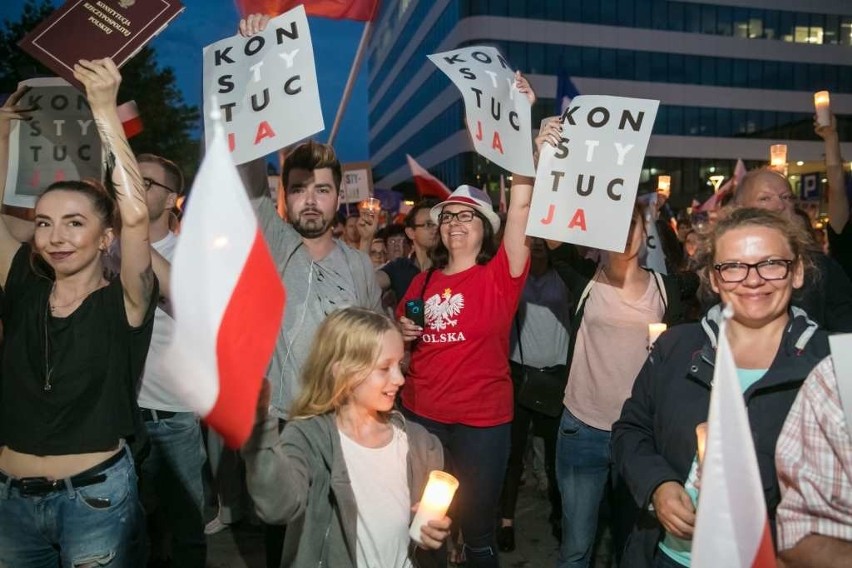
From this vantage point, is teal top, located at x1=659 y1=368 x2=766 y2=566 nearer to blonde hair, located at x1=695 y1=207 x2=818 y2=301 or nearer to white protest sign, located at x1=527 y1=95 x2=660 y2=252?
blonde hair, located at x1=695 y1=207 x2=818 y2=301

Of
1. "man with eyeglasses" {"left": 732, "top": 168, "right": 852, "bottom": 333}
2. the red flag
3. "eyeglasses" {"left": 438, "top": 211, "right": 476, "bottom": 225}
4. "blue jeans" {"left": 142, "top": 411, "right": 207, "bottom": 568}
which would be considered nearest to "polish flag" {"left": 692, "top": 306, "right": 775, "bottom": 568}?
"man with eyeglasses" {"left": 732, "top": 168, "right": 852, "bottom": 333}

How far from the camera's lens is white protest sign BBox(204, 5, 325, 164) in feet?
10.3

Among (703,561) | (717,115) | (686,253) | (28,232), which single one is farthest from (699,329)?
Answer: (717,115)

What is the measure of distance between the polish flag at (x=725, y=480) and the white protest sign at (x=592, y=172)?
206 cm

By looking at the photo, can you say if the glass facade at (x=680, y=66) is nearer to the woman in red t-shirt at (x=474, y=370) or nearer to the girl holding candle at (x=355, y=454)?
the woman in red t-shirt at (x=474, y=370)

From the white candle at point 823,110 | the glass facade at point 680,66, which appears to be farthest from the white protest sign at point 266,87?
the glass facade at point 680,66

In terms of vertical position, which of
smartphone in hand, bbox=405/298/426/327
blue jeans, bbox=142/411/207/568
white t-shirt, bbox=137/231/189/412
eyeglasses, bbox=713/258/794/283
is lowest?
blue jeans, bbox=142/411/207/568

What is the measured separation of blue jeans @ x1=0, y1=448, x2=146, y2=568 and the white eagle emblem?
1.89 meters

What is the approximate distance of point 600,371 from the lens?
12.4 feet

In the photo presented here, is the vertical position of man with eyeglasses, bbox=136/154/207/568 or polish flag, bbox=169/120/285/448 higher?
polish flag, bbox=169/120/285/448

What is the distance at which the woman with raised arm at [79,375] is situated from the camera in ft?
8.29

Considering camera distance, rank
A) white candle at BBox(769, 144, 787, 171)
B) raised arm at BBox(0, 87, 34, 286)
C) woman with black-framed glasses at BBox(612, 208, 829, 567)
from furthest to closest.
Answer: white candle at BBox(769, 144, 787, 171) → raised arm at BBox(0, 87, 34, 286) → woman with black-framed glasses at BBox(612, 208, 829, 567)

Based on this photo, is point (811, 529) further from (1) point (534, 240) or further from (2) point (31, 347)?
(1) point (534, 240)

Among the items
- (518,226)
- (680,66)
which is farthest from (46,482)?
(680,66)
